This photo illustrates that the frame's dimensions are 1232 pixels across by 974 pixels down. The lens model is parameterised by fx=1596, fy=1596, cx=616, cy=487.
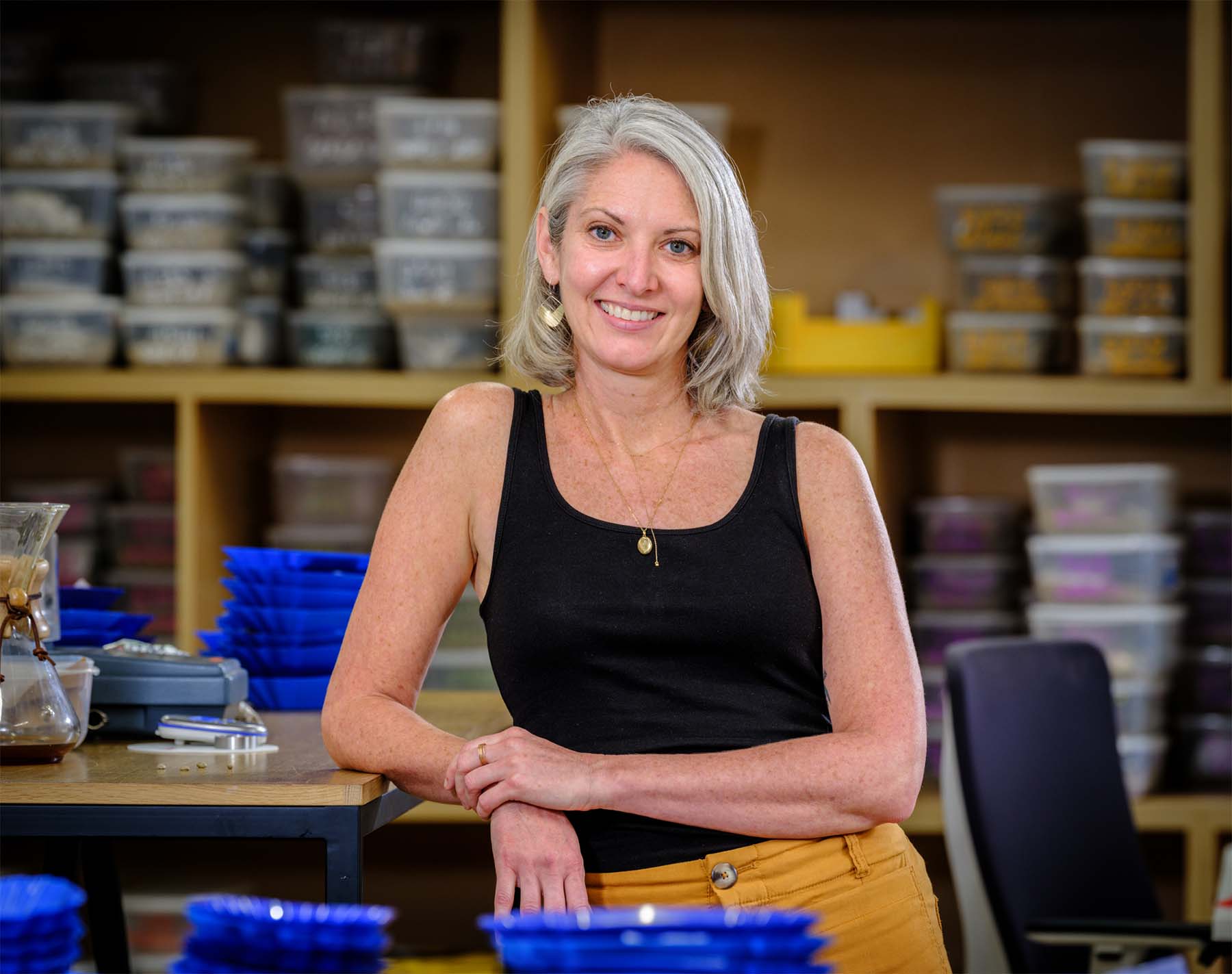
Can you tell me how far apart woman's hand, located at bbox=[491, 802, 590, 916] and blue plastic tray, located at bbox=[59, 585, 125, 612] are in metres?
0.66

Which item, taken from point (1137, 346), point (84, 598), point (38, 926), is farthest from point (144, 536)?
point (38, 926)

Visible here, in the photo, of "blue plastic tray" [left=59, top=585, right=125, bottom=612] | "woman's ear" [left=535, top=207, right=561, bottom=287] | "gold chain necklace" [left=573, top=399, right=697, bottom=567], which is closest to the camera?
"gold chain necklace" [left=573, top=399, right=697, bottom=567]

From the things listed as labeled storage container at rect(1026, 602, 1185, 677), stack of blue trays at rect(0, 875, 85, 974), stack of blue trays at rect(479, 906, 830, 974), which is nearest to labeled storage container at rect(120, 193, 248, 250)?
labeled storage container at rect(1026, 602, 1185, 677)

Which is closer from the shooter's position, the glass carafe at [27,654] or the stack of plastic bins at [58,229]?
the glass carafe at [27,654]

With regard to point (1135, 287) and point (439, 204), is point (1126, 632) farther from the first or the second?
point (439, 204)

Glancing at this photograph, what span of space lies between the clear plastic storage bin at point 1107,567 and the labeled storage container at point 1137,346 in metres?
0.29

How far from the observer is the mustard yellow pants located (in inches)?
55.6

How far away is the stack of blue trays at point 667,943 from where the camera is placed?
742 millimetres

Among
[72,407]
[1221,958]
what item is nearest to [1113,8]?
[1221,958]

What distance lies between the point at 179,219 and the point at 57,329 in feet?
0.95

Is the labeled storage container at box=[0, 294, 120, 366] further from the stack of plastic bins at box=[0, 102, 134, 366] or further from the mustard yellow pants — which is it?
the mustard yellow pants

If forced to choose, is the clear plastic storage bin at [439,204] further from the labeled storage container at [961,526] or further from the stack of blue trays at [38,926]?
the stack of blue trays at [38,926]

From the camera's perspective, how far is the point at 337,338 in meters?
2.85

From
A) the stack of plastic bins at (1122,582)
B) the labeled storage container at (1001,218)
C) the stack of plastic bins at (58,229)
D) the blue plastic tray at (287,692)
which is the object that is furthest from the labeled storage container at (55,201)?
the stack of plastic bins at (1122,582)
